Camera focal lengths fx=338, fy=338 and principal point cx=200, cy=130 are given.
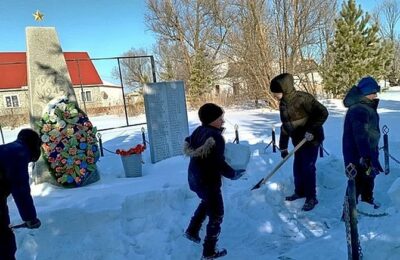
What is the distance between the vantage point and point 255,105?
22.1 m

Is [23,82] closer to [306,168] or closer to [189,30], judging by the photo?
[189,30]

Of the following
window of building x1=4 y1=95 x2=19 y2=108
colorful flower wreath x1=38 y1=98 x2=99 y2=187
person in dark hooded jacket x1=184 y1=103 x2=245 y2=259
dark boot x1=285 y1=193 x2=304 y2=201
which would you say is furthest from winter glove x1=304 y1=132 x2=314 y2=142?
window of building x1=4 y1=95 x2=19 y2=108

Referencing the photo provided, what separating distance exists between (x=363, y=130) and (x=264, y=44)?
16249 millimetres

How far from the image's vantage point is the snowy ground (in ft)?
11.2

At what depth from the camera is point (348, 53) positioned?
71.4ft

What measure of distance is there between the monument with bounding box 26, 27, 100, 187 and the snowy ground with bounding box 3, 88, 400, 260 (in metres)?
0.31

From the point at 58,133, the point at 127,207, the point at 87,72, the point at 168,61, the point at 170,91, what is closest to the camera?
the point at 127,207

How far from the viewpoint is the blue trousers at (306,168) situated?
429 cm

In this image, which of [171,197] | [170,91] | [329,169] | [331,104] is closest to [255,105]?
[331,104]

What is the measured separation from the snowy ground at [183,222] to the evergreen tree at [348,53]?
59.5 ft

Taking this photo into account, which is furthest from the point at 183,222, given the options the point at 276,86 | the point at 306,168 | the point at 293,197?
the point at 276,86

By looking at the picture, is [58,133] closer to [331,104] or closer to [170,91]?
[170,91]

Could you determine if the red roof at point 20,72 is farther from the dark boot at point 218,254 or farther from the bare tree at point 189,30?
the dark boot at point 218,254

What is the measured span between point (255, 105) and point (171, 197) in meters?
18.2
